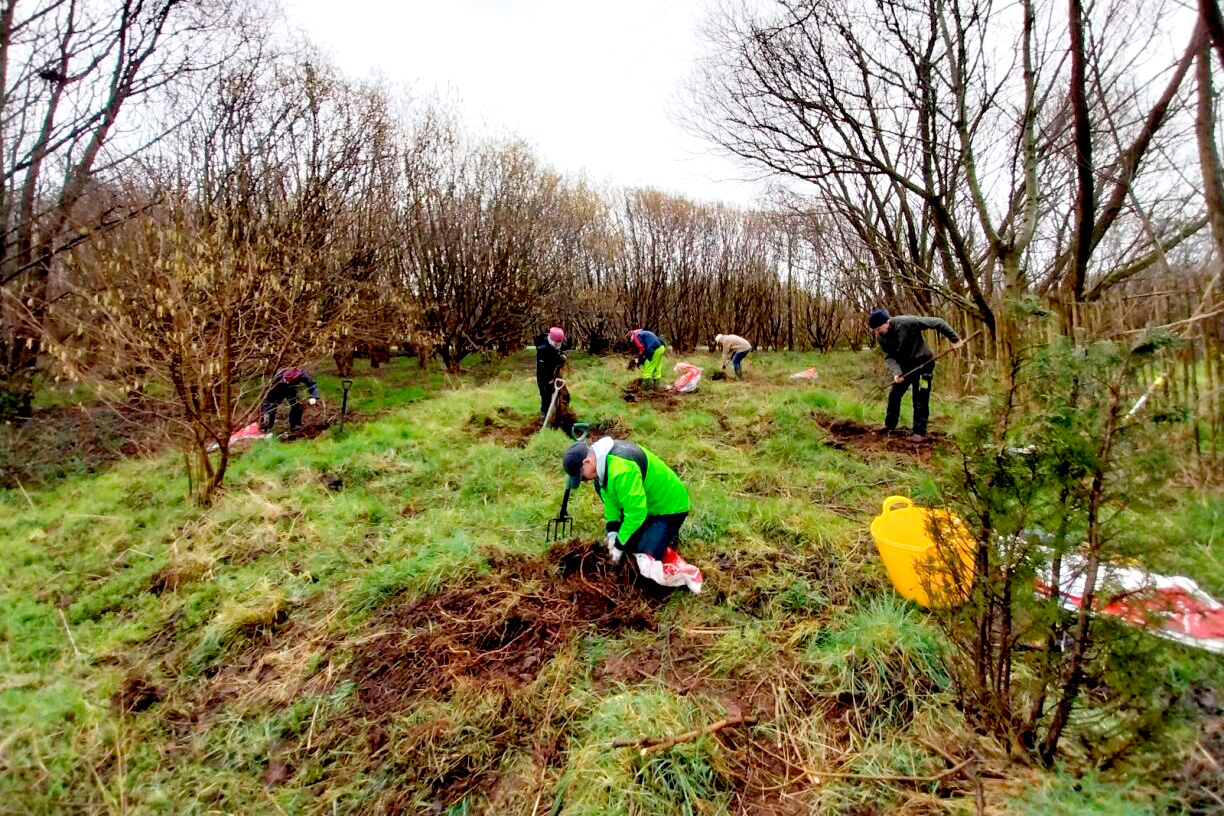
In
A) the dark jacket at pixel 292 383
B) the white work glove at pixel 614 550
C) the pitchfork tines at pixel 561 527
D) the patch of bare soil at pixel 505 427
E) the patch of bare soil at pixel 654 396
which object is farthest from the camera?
the patch of bare soil at pixel 654 396

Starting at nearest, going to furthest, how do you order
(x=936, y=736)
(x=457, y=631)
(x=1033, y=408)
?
(x=1033, y=408)
(x=936, y=736)
(x=457, y=631)

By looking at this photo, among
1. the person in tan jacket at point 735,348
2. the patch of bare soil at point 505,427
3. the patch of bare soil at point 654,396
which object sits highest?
the person in tan jacket at point 735,348

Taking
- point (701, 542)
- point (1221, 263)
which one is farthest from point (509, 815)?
point (1221, 263)

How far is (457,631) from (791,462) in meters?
3.53

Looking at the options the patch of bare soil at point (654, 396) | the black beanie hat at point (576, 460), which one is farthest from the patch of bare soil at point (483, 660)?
the patch of bare soil at point (654, 396)

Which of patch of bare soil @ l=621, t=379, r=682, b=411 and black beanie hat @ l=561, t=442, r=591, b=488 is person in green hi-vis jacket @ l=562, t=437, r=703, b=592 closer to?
black beanie hat @ l=561, t=442, r=591, b=488

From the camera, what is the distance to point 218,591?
381cm

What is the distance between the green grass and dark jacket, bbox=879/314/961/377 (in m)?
1.27

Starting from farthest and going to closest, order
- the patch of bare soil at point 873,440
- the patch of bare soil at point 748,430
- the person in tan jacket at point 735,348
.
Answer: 1. the person in tan jacket at point 735,348
2. the patch of bare soil at point 748,430
3. the patch of bare soil at point 873,440

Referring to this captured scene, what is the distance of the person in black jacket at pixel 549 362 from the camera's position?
7.49 m

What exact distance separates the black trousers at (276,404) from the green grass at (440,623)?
1.80 metres

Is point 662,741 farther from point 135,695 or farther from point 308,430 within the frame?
point 308,430

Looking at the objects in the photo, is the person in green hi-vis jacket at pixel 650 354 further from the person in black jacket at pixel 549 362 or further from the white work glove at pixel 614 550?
the white work glove at pixel 614 550

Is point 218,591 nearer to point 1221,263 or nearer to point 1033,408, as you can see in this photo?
point 1033,408
